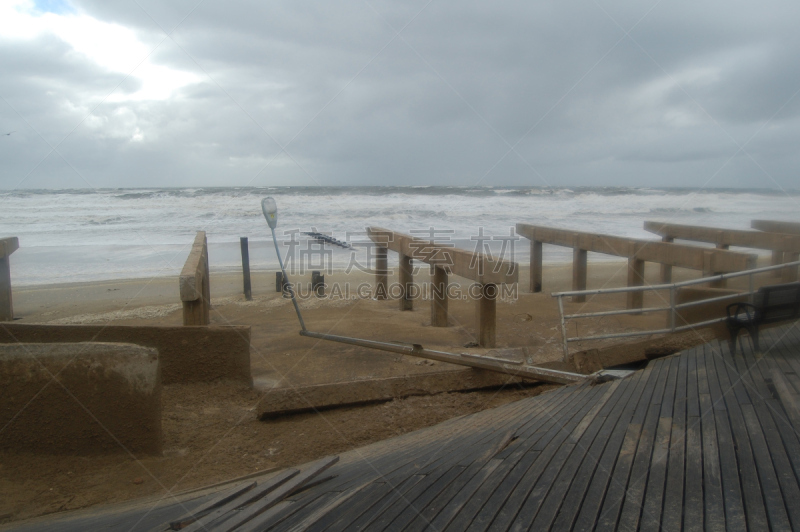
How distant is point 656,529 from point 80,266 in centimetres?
1879

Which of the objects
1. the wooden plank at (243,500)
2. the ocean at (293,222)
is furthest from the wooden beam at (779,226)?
the wooden plank at (243,500)

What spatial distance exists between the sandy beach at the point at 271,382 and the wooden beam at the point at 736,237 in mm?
1364

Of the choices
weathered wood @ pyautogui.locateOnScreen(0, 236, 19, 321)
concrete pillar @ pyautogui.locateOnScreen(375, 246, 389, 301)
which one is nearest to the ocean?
concrete pillar @ pyautogui.locateOnScreen(375, 246, 389, 301)

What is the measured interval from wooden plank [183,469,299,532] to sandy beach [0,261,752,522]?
0.88 meters

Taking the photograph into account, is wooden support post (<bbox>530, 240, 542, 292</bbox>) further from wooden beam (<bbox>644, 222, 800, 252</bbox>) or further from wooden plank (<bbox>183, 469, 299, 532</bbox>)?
wooden plank (<bbox>183, 469, 299, 532</bbox>)

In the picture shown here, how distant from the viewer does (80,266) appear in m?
17.4

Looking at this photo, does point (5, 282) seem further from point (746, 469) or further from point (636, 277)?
point (746, 469)

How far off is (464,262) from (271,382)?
2805 mm

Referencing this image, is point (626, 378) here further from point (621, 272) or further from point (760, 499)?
point (621, 272)

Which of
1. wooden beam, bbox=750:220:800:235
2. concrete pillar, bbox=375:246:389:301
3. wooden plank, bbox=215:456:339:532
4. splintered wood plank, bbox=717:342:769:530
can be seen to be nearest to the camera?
splintered wood plank, bbox=717:342:769:530

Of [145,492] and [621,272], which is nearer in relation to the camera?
[145,492]

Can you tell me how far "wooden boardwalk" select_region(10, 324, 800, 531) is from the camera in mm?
2291

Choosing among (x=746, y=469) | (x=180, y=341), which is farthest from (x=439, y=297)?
(x=746, y=469)

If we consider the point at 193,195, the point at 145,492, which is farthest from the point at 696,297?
the point at 193,195
